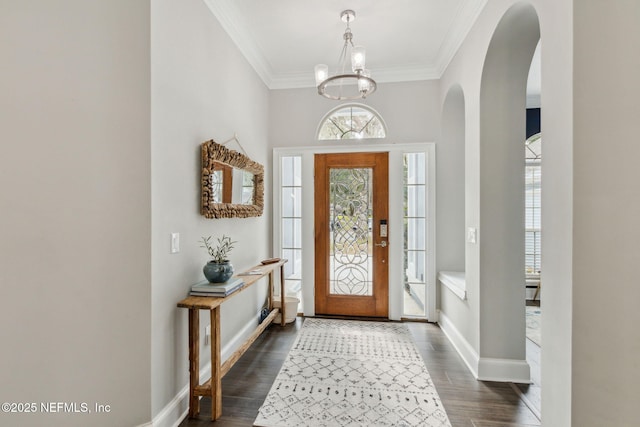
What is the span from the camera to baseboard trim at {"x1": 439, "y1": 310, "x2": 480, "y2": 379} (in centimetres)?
237

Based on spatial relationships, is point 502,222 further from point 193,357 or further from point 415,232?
point 193,357

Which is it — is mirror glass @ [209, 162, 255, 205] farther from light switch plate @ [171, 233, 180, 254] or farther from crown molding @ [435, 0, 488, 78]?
crown molding @ [435, 0, 488, 78]

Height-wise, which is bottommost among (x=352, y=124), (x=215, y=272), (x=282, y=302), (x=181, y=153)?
(x=282, y=302)

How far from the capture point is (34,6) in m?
1.31

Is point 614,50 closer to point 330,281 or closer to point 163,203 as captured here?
point 163,203

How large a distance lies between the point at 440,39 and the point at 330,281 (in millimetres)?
2955

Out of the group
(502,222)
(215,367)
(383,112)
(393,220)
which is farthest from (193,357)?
(383,112)

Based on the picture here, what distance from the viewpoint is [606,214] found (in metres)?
1.19

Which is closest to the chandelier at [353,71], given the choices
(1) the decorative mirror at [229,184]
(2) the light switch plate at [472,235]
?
(1) the decorative mirror at [229,184]

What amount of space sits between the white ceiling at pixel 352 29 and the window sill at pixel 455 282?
2.35 metres

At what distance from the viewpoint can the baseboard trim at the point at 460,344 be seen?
2.37m

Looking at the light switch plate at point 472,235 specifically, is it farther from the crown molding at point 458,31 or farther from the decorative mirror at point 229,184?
the decorative mirror at point 229,184

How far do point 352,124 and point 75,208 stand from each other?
302cm

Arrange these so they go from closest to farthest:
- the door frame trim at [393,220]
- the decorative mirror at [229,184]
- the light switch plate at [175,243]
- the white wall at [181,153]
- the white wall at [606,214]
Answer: the white wall at [606,214]
the white wall at [181,153]
the light switch plate at [175,243]
the decorative mirror at [229,184]
the door frame trim at [393,220]
